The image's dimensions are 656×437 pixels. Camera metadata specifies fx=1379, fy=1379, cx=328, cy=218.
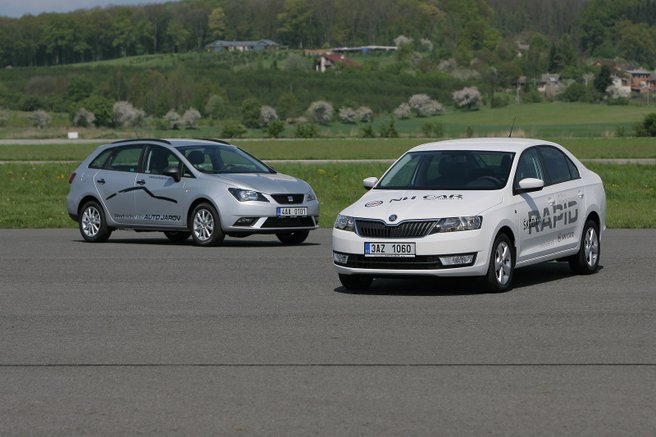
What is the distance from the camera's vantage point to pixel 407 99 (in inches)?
7372

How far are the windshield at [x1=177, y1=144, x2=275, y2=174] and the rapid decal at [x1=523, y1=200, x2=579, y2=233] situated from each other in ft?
23.0

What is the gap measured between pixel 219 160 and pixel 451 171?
23.7 feet

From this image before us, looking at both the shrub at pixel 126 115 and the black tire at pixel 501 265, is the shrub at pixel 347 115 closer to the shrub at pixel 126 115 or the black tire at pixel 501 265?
the shrub at pixel 126 115

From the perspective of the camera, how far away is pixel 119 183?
2183cm

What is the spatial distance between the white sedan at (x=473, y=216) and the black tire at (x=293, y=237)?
5.74 meters

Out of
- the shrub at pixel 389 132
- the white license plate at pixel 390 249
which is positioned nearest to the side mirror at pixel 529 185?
the white license plate at pixel 390 249

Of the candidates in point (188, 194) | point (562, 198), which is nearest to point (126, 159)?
point (188, 194)

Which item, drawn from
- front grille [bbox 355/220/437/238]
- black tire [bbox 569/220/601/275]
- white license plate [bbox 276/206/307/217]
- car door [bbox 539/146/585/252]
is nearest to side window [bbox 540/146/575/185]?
car door [bbox 539/146/585/252]

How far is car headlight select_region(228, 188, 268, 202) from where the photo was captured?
20.4 m

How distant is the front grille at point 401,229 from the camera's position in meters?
13.7

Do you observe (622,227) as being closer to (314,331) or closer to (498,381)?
(314,331)

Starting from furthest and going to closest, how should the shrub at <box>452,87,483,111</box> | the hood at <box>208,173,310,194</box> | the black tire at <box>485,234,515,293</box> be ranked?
the shrub at <box>452,87,483,111</box> < the hood at <box>208,173,310,194</box> < the black tire at <box>485,234,515,293</box>

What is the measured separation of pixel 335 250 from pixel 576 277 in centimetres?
322

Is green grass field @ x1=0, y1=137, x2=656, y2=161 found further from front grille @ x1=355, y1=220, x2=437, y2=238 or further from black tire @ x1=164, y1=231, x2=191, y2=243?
front grille @ x1=355, y1=220, x2=437, y2=238
